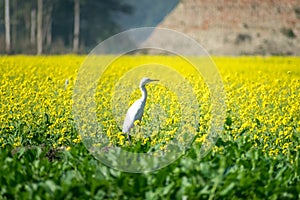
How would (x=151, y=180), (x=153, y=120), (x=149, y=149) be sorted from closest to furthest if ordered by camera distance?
1. (x=151, y=180)
2. (x=149, y=149)
3. (x=153, y=120)

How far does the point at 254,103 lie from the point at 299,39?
106 feet

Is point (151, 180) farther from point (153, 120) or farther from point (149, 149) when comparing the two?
point (153, 120)

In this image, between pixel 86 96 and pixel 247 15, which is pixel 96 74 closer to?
A: pixel 86 96

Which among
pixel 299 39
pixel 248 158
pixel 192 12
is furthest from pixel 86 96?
pixel 192 12

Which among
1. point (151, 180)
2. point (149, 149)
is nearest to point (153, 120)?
point (149, 149)

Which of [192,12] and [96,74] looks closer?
[96,74]

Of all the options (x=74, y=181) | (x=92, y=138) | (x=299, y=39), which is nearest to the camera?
(x=74, y=181)

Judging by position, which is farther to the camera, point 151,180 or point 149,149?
point 149,149

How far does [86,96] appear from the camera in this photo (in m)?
11.3

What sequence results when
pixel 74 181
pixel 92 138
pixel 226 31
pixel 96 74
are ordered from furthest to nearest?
pixel 226 31 → pixel 96 74 → pixel 92 138 → pixel 74 181

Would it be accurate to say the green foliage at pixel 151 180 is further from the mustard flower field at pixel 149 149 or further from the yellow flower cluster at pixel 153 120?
the yellow flower cluster at pixel 153 120

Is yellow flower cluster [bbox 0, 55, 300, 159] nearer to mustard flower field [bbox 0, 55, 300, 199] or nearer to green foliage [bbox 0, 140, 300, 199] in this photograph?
mustard flower field [bbox 0, 55, 300, 199]

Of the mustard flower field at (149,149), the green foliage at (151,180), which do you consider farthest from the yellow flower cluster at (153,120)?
the green foliage at (151,180)

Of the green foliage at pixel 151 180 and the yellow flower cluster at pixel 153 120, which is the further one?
the yellow flower cluster at pixel 153 120
